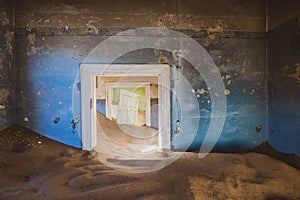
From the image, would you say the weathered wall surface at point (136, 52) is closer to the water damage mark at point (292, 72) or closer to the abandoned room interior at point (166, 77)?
the abandoned room interior at point (166, 77)

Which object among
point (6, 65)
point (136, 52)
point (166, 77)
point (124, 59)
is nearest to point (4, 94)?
point (6, 65)

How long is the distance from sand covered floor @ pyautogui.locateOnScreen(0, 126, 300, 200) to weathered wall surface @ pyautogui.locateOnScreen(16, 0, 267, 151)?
1.18 ft

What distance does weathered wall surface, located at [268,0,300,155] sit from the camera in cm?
247

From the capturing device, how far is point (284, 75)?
2.68m

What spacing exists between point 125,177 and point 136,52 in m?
1.65

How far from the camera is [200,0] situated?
9.91ft

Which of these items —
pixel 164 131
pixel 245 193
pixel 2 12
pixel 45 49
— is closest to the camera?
pixel 245 193

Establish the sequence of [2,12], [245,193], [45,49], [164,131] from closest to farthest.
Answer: [245,193] → [2,12] → [45,49] → [164,131]

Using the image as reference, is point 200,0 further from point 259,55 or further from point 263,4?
point 259,55

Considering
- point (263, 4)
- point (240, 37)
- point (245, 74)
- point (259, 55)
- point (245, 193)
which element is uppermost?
point (263, 4)

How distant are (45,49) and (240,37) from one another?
2.67 metres

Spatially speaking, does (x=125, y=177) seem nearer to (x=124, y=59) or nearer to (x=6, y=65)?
(x=124, y=59)

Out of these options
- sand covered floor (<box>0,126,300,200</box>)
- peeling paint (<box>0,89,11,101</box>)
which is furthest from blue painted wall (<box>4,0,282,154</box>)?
sand covered floor (<box>0,126,300,200</box>)

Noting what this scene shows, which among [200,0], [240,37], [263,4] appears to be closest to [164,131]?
[240,37]
